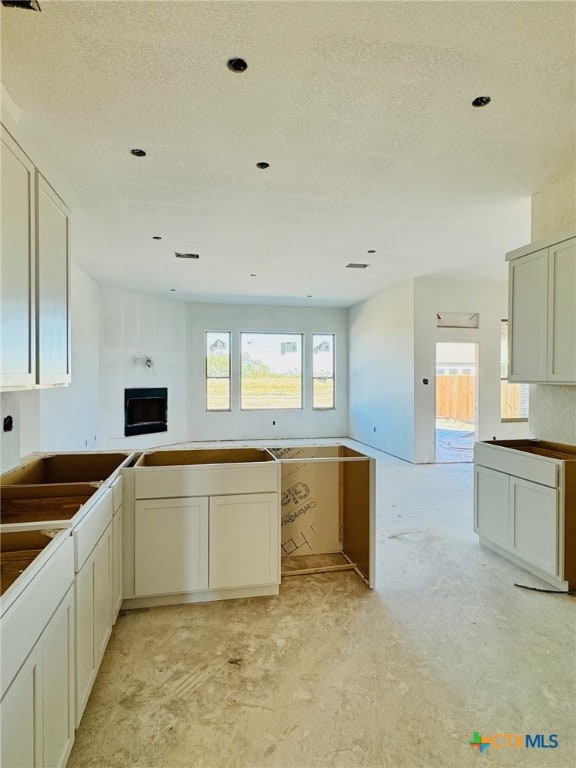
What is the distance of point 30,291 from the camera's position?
74.7 inches

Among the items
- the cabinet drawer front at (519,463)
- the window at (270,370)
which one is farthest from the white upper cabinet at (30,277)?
the window at (270,370)

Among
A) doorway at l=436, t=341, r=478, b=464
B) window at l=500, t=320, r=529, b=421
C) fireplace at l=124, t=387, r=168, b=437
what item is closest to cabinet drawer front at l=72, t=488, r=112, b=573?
fireplace at l=124, t=387, r=168, b=437

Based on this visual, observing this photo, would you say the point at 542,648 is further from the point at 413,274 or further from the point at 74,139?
the point at 413,274

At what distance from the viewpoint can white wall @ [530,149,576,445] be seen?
3.08 m

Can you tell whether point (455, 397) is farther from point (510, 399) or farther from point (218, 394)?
point (218, 394)

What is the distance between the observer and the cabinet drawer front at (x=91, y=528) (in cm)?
163

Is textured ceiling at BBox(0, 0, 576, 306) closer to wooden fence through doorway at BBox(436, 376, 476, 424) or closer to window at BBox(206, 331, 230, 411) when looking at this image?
window at BBox(206, 331, 230, 411)

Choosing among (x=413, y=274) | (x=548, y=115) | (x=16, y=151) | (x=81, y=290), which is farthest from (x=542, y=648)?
(x=81, y=290)

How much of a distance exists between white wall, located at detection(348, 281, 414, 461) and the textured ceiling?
251 centimetres

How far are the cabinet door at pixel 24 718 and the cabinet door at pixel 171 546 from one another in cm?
131

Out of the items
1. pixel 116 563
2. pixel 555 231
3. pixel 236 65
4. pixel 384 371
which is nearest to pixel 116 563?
pixel 116 563

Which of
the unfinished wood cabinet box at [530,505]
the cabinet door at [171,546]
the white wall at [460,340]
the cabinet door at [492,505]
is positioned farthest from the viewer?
the white wall at [460,340]

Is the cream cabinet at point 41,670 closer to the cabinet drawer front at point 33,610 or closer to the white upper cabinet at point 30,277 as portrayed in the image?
the cabinet drawer front at point 33,610

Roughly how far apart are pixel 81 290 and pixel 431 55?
18.7 ft
